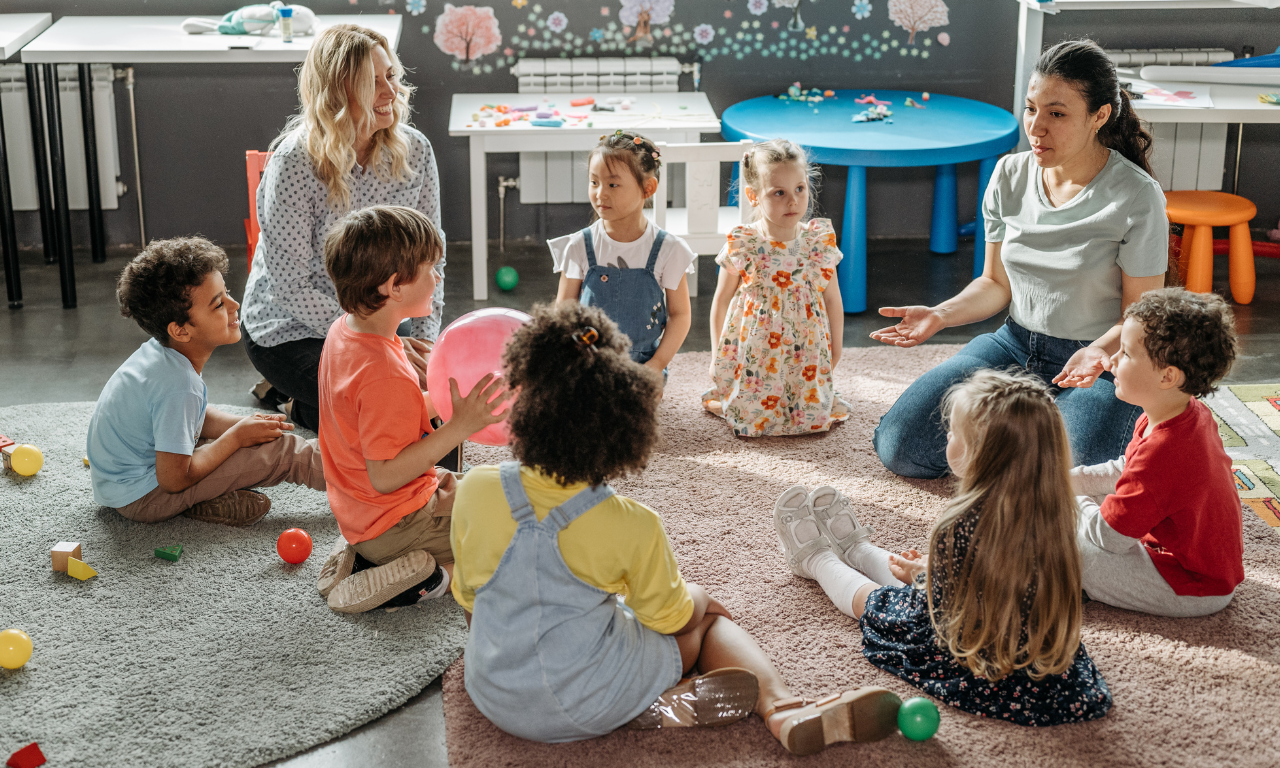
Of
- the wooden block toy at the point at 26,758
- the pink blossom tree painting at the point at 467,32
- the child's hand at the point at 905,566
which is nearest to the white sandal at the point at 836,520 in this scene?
the child's hand at the point at 905,566

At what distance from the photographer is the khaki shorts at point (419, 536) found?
2.33 metres

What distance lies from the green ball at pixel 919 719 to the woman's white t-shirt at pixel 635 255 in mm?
1439

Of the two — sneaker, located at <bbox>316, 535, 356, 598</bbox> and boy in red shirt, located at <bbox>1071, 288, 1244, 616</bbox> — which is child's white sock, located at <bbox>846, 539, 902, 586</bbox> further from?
sneaker, located at <bbox>316, 535, 356, 598</bbox>

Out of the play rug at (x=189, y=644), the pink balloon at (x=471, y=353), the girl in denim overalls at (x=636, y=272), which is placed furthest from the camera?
the girl in denim overalls at (x=636, y=272)

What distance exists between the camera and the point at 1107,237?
2656mm

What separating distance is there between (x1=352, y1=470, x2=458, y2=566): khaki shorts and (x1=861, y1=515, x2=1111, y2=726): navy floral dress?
2.82 feet

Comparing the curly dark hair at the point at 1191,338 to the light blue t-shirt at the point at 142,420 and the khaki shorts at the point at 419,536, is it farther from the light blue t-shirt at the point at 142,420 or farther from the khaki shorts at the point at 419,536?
the light blue t-shirt at the point at 142,420

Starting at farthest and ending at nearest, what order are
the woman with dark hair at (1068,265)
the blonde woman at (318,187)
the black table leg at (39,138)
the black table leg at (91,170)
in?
the black table leg at (91,170), the black table leg at (39,138), the blonde woman at (318,187), the woman with dark hair at (1068,265)

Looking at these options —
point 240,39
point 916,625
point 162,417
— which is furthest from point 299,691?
point 240,39

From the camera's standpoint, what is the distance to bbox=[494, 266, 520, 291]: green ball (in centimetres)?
430

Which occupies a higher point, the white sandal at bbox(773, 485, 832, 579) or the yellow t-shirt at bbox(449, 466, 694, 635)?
the yellow t-shirt at bbox(449, 466, 694, 635)

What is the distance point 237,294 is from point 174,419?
71.6 inches

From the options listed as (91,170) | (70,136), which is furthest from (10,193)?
(70,136)

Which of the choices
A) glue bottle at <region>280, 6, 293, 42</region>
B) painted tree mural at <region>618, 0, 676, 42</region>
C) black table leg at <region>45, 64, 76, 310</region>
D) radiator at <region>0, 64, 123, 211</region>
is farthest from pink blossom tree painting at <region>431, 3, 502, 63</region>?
black table leg at <region>45, 64, 76, 310</region>
